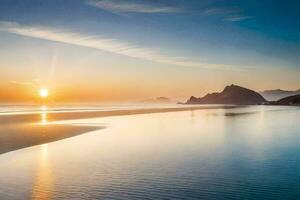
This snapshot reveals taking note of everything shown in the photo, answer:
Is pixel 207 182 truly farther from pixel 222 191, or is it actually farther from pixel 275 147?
pixel 275 147

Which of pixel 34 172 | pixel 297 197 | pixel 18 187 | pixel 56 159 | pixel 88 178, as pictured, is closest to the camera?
pixel 297 197

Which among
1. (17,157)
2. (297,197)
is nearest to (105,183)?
(297,197)

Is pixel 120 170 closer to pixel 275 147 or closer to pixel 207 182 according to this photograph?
pixel 207 182

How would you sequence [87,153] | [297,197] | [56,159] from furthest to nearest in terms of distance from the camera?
1. [87,153]
2. [56,159]
3. [297,197]

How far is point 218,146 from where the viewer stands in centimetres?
3503

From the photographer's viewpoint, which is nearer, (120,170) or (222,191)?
(222,191)

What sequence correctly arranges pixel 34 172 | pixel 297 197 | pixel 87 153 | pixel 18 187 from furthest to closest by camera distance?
pixel 87 153 → pixel 34 172 → pixel 18 187 → pixel 297 197

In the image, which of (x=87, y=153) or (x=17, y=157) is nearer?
(x=17, y=157)

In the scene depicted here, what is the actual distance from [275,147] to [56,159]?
2147 centimetres

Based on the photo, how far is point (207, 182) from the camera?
19.6 m

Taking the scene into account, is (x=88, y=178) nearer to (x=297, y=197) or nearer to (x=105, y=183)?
(x=105, y=183)

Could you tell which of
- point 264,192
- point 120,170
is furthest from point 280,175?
point 120,170

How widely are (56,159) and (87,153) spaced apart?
11.2 feet

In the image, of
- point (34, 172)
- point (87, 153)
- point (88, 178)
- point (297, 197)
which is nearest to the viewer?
point (297, 197)
